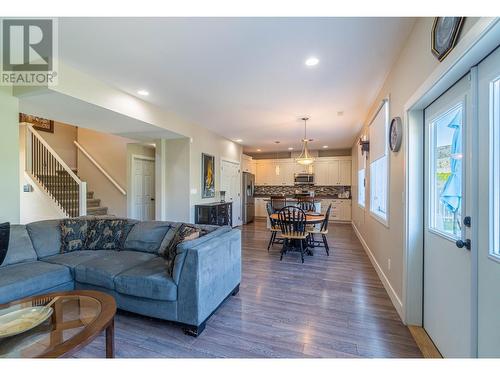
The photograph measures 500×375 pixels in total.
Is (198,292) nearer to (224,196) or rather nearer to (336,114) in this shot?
(336,114)

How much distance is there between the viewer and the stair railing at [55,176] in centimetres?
492

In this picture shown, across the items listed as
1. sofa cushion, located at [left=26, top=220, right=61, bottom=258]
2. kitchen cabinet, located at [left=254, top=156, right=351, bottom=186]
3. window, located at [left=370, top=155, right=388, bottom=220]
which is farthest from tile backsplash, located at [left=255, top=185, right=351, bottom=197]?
sofa cushion, located at [left=26, top=220, right=61, bottom=258]

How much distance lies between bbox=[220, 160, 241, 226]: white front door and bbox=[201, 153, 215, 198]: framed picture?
1.95 feet

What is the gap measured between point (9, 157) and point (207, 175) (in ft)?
11.5

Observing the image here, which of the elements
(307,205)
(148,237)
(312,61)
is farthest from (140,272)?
(307,205)

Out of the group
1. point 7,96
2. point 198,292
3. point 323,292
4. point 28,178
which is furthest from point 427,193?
point 28,178

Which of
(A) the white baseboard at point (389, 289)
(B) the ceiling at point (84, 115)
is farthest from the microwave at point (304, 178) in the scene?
A: (A) the white baseboard at point (389, 289)

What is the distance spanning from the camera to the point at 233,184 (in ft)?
24.3

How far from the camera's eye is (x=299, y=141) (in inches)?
288

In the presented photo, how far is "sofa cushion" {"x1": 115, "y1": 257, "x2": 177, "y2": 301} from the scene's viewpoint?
2.07 meters

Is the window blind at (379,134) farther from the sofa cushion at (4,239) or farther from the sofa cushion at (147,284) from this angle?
the sofa cushion at (4,239)
